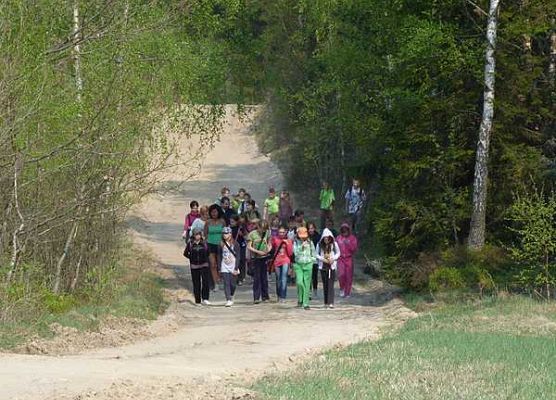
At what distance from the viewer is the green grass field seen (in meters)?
14.1

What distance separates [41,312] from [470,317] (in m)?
7.17

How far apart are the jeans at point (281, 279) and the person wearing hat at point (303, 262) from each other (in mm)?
950

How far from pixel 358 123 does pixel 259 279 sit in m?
7.21

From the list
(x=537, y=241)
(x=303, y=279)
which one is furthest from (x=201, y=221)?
(x=537, y=241)

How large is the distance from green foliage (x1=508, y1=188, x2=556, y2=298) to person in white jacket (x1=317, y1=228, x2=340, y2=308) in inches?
136

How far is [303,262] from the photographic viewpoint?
81.5ft

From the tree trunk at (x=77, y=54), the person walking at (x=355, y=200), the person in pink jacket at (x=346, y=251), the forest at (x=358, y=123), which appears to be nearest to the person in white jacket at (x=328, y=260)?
the person in pink jacket at (x=346, y=251)

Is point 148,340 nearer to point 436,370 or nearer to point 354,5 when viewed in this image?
point 436,370

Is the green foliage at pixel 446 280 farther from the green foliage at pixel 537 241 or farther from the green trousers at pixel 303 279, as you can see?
the green trousers at pixel 303 279

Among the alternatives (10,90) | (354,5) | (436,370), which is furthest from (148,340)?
(354,5)

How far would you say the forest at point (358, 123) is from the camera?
20.8 m

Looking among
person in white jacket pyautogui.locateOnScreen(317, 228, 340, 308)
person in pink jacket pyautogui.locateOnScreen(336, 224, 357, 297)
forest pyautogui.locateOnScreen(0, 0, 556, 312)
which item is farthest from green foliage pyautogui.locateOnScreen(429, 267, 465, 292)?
person in pink jacket pyautogui.locateOnScreen(336, 224, 357, 297)

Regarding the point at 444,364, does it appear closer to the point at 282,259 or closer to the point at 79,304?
the point at 79,304

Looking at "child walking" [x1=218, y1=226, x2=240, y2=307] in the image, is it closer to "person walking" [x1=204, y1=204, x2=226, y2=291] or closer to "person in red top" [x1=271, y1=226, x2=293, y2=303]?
"person in red top" [x1=271, y1=226, x2=293, y2=303]
